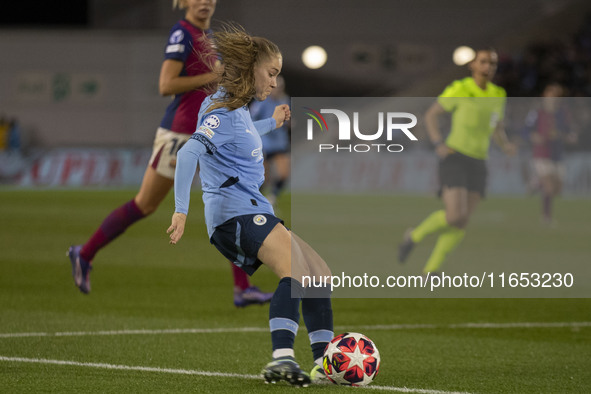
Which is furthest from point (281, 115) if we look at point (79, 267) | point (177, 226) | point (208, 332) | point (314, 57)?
point (314, 57)

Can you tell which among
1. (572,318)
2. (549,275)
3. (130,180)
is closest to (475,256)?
(549,275)

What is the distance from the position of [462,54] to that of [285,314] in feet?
100

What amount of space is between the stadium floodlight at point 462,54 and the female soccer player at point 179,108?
2644 centimetres

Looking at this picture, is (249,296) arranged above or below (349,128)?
below

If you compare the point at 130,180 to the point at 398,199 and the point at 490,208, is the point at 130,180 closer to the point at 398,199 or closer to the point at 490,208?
the point at 398,199

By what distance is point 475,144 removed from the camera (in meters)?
9.96

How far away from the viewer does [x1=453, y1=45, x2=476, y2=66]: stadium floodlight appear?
33.6 meters

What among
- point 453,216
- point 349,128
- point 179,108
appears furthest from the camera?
point 453,216

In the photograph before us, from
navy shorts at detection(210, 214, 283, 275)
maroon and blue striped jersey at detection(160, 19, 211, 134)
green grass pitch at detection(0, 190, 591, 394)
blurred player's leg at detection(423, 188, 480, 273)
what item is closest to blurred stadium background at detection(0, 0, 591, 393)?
green grass pitch at detection(0, 190, 591, 394)

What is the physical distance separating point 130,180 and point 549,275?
17.9 m

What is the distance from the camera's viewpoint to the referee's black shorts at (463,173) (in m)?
9.76

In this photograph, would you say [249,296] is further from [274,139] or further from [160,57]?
[160,57]

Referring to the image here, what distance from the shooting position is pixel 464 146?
9.96m

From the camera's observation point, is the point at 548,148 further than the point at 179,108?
Yes
